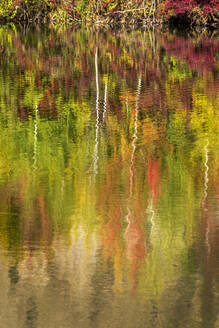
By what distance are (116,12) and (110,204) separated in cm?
3673

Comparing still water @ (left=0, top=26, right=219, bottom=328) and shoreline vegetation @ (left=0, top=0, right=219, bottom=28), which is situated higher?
shoreline vegetation @ (left=0, top=0, right=219, bottom=28)

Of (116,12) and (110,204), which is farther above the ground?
(116,12)

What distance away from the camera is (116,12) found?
44.2 metres

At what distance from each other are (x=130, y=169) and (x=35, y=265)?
12.2 feet

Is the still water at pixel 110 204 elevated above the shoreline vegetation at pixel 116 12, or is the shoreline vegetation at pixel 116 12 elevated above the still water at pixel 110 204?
the shoreline vegetation at pixel 116 12

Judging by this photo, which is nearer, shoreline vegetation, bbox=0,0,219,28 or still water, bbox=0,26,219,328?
still water, bbox=0,26,219,328

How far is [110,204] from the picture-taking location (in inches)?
332

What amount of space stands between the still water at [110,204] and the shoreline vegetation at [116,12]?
21557 mm

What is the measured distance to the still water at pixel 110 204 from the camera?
5.73 meters

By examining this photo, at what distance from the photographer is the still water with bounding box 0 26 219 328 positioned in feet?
18.8

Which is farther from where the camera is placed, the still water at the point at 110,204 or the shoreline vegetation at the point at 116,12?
the shoreline vegetation at the point at 116,12

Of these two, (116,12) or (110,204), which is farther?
(116,12)

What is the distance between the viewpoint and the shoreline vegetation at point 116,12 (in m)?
39.9

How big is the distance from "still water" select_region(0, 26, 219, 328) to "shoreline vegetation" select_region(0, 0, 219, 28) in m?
21.6
